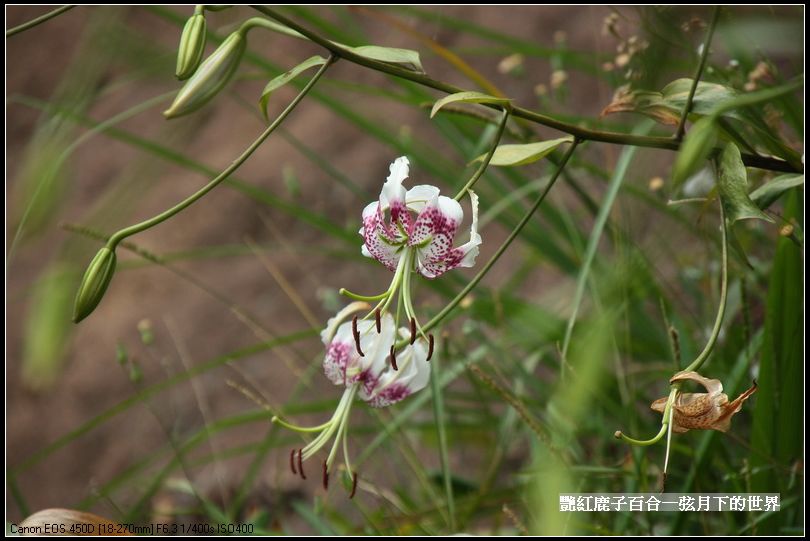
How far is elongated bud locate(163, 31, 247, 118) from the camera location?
36cm

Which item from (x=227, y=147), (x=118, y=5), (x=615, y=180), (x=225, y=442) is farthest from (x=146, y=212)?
(x=118, y=5)

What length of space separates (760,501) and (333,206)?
1.06 m

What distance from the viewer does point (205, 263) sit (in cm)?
160

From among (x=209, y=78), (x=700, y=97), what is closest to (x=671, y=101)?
(x=700, y=97)

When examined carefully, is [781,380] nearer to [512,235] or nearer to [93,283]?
[512,235]

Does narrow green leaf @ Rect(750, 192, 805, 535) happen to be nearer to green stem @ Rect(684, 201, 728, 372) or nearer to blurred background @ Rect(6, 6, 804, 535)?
blurred background @ Rect(6, 6, 804, 535)

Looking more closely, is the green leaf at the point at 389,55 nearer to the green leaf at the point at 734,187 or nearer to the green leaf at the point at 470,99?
the green leaf at the point at 470,99

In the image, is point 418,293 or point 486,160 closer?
point 486,160

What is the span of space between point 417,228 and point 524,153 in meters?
0.07

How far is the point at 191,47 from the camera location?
391 millimetres

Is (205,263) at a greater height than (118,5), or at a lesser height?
greater

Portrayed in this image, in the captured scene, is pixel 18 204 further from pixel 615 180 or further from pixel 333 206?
pixel 333 206

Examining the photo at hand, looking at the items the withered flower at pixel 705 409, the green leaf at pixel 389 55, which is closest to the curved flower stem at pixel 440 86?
the green leaf at pixel 389 55

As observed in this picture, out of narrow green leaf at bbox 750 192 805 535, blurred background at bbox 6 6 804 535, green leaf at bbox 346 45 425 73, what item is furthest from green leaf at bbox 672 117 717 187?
narrow green leaf at bbox 750 192 805 535
